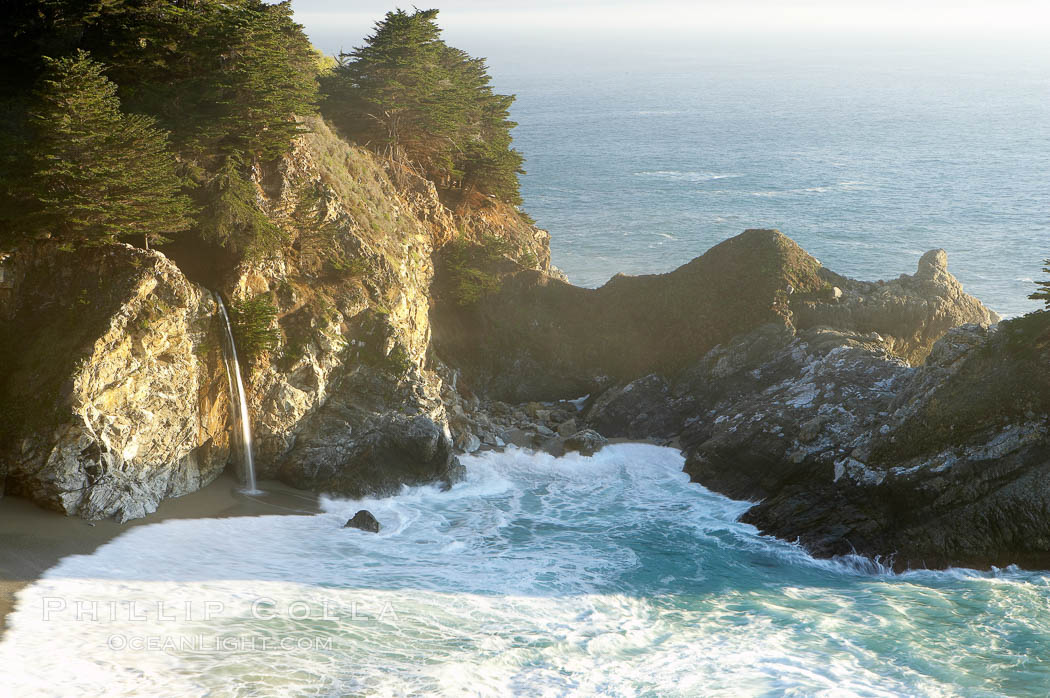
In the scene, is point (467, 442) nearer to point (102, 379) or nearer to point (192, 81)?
point (102, 379)

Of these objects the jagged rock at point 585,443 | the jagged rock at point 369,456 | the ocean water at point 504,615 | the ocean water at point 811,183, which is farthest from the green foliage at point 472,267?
the ocean water at point 811,183

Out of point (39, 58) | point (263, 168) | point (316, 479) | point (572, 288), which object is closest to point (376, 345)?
point (316, 479)

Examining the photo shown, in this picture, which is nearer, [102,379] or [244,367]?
[102,379]

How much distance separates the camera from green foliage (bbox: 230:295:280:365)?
3203cm

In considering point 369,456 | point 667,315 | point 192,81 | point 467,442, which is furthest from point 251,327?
point 667,315

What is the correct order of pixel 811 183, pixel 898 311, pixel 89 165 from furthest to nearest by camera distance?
1. pixel 811 183
2. pixel 898 311
3. pixel 89 165

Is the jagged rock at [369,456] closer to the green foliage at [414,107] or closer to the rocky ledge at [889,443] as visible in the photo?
the rocky ledge at [889,443]

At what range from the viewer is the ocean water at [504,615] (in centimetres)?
2181

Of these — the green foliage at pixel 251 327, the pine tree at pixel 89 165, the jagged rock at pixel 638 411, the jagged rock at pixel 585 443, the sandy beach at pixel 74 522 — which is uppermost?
the pine tree at pixel 89 165

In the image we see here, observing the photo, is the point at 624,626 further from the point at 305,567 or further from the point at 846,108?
the point at 846,108

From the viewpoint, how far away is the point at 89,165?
2744 cm

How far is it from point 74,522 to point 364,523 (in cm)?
928

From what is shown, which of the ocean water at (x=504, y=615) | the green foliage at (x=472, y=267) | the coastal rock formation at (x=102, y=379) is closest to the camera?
the ocean water at (x=504, y=615)

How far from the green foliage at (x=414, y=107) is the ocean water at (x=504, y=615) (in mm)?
21737
